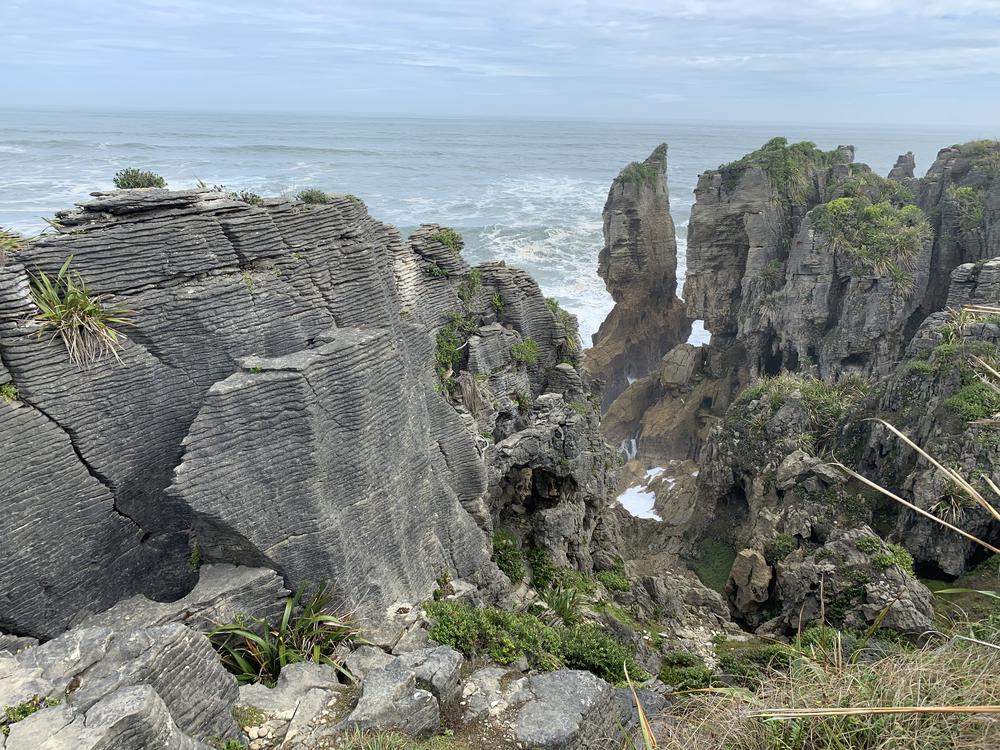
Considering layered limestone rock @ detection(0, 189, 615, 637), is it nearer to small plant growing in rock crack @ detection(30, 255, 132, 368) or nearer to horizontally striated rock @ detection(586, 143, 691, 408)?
small plant growing in rock crack @ detection(30, 255, 132, 368)

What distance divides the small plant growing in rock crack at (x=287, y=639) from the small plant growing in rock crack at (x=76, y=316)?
4.41 metres

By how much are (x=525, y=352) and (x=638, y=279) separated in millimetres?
31471

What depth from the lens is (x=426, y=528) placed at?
13352 mm

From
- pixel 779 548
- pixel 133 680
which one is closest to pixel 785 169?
pixel 779 548

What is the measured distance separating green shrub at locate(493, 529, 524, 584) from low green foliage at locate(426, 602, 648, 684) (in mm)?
3575

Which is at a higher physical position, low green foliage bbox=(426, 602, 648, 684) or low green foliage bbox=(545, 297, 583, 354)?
low green foliage bbox=(545, 297, 583, 354)

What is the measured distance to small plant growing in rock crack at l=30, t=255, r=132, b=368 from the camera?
9.28m

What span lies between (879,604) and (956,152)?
36660 millimetres

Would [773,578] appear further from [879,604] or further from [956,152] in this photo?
[956,152]

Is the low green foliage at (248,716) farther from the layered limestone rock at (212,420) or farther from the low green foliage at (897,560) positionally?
the low green foliage at (897,560)

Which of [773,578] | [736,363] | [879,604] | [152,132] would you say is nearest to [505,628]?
[879,604]

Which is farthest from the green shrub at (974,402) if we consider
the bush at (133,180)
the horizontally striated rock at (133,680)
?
the bush at (133,180)

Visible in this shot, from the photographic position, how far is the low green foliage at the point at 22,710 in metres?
6.55

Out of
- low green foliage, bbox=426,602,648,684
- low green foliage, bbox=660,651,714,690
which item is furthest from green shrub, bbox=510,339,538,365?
low green foliage, bbox=660,651,714,690
